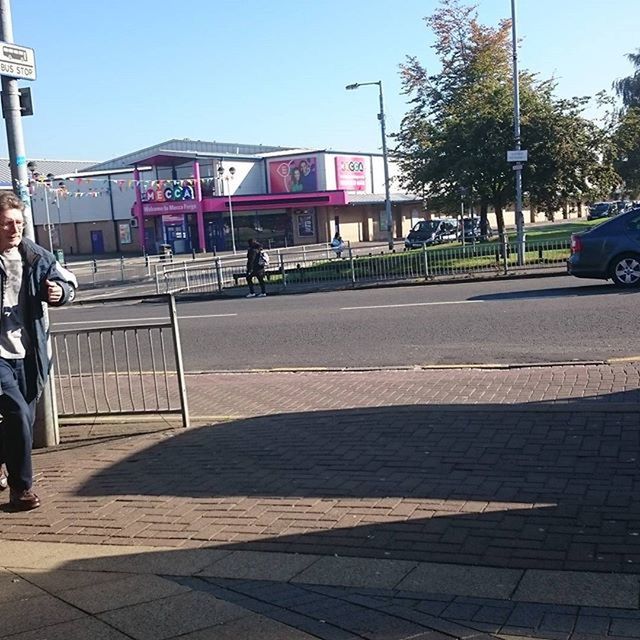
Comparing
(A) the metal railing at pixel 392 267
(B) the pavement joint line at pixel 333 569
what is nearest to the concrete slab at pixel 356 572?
(B) the pavement joint line at pixel 333 569

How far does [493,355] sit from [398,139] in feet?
112

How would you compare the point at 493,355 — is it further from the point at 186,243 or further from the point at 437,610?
the point at 186,243

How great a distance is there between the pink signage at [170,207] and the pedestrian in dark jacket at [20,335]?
6269cm

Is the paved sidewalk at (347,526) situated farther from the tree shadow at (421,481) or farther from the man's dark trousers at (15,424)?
the man's dark trousers at (15,424)

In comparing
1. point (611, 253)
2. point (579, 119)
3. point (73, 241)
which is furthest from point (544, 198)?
point (73, 241)

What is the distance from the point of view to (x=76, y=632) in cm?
365

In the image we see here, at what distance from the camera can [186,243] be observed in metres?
69.0

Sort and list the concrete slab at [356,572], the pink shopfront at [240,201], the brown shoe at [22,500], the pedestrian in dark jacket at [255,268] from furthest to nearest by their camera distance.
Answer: the pink shopfront at [240,201] < the pedestrian in dark jacket at [255,268] < the brown shoe at [22,500] < the concrete slab at [356,572]

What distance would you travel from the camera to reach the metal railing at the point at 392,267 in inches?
952

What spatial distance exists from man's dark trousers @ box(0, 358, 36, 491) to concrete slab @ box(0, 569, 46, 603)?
1096mm

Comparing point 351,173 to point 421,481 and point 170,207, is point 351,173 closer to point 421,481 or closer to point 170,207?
point 170,207

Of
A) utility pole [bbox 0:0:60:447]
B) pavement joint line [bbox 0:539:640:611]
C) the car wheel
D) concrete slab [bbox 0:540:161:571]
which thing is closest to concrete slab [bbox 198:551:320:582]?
pavement joint line [bbox 0:539:640:611]

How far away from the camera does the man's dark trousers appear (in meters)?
5.41

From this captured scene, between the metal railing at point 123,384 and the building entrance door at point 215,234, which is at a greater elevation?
the building entrance door at point 215,234
